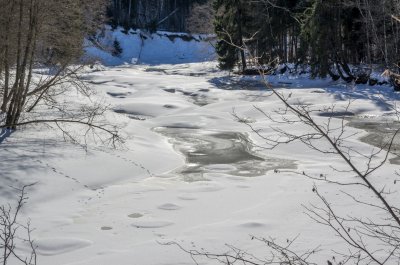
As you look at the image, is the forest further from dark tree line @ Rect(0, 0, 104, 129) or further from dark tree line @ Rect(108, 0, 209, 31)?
dark tree line @ Rect(108, 0, 209, 31)

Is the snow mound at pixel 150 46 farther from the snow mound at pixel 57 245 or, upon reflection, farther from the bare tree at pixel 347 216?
the snow mound at pixel 57 245

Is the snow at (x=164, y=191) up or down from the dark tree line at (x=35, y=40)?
down

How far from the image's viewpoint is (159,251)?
630 centimetres

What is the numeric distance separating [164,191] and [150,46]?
59051 millimetres

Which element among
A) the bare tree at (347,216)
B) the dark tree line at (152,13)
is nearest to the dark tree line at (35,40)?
the bare tree at (347,216)

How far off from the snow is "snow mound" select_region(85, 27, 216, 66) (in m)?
45.5

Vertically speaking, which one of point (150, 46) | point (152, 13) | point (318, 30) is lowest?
point (318, 30)

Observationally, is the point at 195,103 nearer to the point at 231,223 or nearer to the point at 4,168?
the point at 4,168

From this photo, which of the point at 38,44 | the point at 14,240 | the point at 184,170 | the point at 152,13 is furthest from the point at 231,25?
the point at 152,13

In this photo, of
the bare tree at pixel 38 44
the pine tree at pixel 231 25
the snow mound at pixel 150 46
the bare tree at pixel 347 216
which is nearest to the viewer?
the bare tree at pixel 347 216

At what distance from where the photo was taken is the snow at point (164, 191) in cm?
654

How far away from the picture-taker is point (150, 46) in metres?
66.7

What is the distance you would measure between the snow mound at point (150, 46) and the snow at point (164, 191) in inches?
1791

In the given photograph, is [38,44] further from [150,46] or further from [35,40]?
[150,46]
